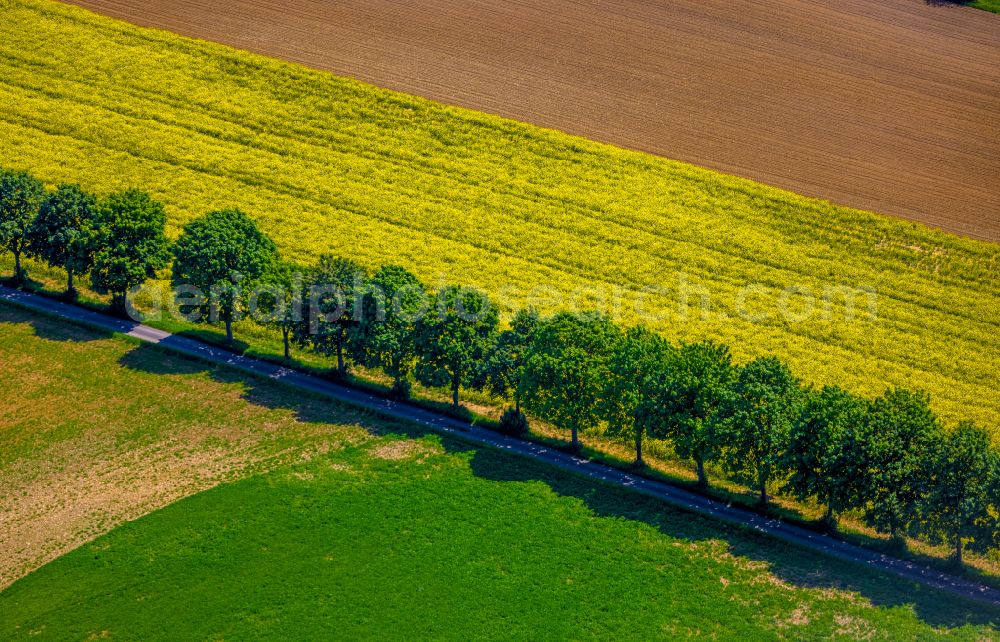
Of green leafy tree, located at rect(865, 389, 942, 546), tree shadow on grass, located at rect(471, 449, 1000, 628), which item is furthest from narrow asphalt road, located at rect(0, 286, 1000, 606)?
green leafy tree, located at rect(865, 389, 942, 546)

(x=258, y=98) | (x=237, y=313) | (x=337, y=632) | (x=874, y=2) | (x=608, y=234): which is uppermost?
(x=874, y=2)

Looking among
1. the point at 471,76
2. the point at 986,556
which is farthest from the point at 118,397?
the point at 986,556

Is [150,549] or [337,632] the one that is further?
[150,549]

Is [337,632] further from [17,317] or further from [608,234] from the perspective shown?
[608,234]

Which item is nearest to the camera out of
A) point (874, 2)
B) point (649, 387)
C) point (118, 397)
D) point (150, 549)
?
point (150, 549)

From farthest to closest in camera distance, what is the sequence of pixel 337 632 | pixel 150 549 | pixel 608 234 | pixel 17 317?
pixel 608 234
pixel 17 317
pixel 150 549
pixel 337 632

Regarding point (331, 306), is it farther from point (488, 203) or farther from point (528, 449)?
point (488, 203)

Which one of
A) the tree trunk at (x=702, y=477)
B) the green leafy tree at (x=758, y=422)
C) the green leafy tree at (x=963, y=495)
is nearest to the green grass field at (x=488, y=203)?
the green leafy tree at (x=758, y=422)

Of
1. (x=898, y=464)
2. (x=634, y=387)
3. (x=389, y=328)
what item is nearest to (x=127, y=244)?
(x=389, y=328)
